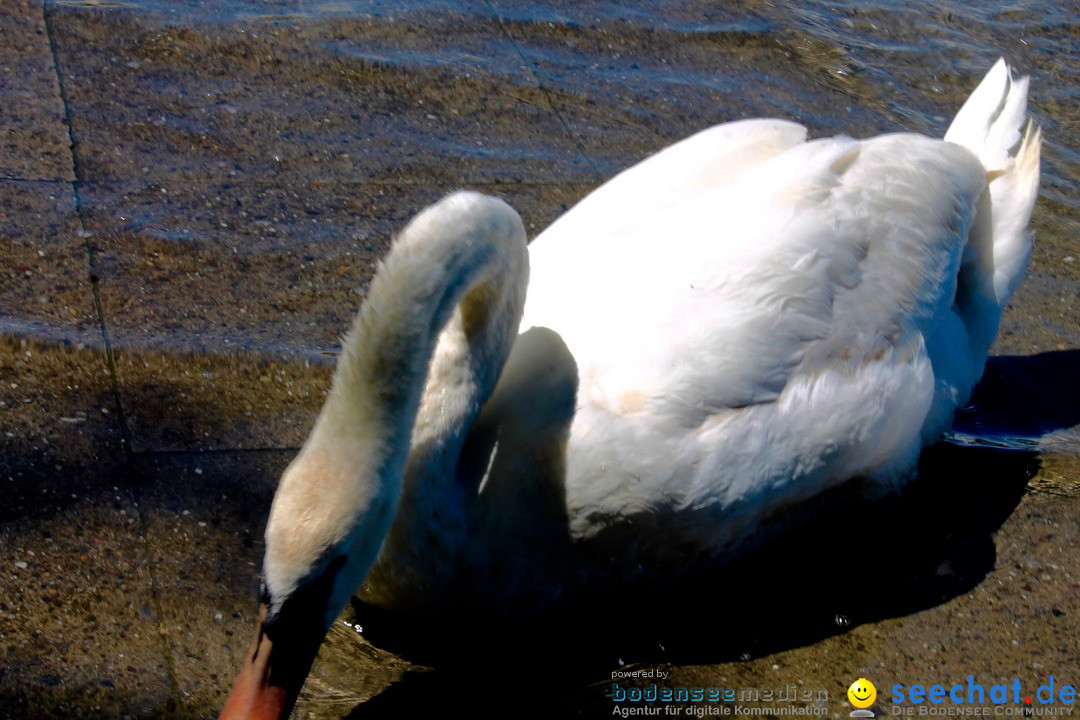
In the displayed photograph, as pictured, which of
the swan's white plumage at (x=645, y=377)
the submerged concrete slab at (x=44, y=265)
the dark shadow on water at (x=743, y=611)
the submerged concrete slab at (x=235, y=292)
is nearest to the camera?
the swan's white plumage at (x=645, y=377)

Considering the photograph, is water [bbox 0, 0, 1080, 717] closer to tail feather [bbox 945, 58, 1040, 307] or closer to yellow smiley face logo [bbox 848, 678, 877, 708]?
yellow smiley face logo [bbox 848, 678, 877, 708]

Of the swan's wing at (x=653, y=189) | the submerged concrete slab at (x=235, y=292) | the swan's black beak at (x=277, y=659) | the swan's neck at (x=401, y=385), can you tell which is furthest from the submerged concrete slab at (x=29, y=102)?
→ the swan's black beak at (x=277, y=659)

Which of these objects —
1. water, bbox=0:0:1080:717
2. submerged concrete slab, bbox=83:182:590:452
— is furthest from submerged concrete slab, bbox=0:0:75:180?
submerged concrete slab, bbox=83:182:590:452

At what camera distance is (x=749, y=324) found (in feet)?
10.4

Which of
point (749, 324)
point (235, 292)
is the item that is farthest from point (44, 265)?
point (749, 324)

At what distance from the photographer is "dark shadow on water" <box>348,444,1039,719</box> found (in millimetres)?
2980

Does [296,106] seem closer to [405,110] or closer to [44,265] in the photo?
[405,110]

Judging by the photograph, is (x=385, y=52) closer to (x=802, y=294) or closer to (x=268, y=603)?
(x=802, y=294)

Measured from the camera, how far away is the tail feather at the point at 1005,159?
13.9ft

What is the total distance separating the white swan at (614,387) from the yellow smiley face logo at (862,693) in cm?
46

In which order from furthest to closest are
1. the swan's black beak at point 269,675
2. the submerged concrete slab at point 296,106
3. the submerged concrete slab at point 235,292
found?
1. the submerged concrete slab at point 296,106
2. the submerged concrete slab at point 235,292
3. the swan's black beak at point 269,675

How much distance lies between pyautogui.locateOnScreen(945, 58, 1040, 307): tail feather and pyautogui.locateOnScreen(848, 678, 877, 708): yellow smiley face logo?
1.63 meters

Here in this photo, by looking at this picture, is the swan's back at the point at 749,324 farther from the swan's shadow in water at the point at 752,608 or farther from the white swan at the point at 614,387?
the swan's shadow in water at the point at 752,608

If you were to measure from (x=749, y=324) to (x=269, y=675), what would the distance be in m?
1.44
